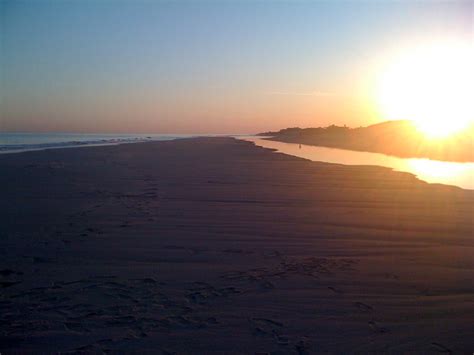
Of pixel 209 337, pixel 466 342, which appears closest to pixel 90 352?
pixel 209 337

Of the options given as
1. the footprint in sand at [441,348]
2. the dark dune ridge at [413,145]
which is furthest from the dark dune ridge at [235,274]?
the dark dune ridge at [413,145]

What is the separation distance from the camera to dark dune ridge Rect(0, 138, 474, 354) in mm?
4926

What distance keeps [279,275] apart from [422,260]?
273 cm

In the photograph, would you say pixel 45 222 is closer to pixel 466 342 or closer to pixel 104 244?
pixel 104 244

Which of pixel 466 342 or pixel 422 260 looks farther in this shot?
pixel 422 260

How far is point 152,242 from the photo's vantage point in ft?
28.5

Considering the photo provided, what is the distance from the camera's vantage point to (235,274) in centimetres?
687

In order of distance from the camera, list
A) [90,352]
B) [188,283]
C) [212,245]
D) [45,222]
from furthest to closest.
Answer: [45,222] < [212,245] < [188,283] < [90,352]

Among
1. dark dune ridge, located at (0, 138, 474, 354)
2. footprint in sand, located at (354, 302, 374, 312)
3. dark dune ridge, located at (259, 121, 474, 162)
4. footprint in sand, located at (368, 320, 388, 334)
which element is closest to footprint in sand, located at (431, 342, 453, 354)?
dark dune ridge, located at (0, 138, 474, 354)

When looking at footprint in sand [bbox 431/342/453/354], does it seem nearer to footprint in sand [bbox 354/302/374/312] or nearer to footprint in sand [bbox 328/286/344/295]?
footprint in sand [bbox 354/302/374/312]

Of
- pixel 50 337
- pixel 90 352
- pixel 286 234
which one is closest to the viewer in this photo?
pixel 90 352

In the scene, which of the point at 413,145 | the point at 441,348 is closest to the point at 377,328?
the point at 441,348

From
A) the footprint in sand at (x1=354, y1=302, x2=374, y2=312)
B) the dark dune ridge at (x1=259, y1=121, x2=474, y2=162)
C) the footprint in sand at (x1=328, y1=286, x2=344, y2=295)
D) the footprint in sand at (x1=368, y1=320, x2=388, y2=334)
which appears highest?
the dark dune ridge at (x1=259, y1=121, x2=474, y2=162)

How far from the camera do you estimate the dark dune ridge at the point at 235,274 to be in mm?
4926
